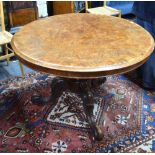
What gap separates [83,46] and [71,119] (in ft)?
2.43

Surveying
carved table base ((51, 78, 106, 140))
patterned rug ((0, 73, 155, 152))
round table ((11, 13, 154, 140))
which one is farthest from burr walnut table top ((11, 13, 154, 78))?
patterned rug ((0, 73, 155, 152))

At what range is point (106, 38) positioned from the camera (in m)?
1.63

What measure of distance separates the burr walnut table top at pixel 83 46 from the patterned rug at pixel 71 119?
69 centimetres

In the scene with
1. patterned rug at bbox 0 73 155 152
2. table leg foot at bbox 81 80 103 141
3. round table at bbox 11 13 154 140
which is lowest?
patterned rug at bbox 0 73 155 152

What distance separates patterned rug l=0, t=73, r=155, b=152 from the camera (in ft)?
5.81

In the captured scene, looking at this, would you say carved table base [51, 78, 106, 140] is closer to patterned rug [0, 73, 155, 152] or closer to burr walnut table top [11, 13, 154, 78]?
patterned rug [0, 73, 155, 152]

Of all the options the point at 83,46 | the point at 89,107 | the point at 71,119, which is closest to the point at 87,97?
the point at 89,107

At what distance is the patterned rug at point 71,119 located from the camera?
177 centimetres

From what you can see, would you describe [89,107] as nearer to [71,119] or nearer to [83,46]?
[71,119]

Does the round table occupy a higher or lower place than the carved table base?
higher

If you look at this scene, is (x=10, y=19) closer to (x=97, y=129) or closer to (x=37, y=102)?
(x=37, y=102)

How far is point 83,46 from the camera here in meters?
1.52

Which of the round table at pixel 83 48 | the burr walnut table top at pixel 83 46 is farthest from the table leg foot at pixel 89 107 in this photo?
the burr walnut table top at pixel 83 46

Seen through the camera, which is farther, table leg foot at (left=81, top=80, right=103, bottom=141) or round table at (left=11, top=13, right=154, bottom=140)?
table leg foot at (left=81, top=80, right=103, bottom=141)
